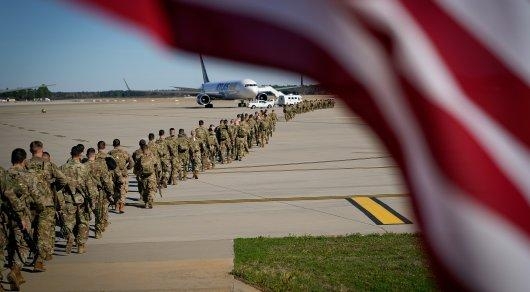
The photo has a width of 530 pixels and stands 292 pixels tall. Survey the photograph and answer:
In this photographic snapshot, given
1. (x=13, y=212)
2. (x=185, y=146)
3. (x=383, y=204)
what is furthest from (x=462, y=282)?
(x=185, y=146)

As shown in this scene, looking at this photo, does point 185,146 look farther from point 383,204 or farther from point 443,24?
point 443,24

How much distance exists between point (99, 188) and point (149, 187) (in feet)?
6.88

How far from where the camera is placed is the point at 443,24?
5.80 feet

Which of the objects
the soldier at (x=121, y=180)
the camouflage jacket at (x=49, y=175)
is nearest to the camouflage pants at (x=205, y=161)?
the soldier at (x=121, y=180)

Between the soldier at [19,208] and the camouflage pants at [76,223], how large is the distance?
96 centimetres

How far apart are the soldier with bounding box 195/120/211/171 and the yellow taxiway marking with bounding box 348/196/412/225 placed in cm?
615

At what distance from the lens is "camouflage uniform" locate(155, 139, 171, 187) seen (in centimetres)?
1393

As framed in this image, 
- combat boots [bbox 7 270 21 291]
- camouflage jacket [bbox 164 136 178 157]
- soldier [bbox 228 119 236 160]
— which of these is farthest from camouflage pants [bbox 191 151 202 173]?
combat boots [bbox 7 270 21 291]

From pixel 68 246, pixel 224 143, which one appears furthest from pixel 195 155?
A: pixel 68 246

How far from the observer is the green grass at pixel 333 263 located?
6953 mm

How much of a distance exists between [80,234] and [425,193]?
761 centimetres

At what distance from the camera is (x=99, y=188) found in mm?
9703

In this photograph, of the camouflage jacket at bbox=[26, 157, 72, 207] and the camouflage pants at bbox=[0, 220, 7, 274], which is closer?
the camouflage pants at bbox=[0, 220, 7, 274]

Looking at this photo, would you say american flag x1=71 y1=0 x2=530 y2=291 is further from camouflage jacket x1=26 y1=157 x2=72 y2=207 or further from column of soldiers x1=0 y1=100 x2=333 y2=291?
camouflage jacket x1=26 y1=157 x2=72 y2=207
